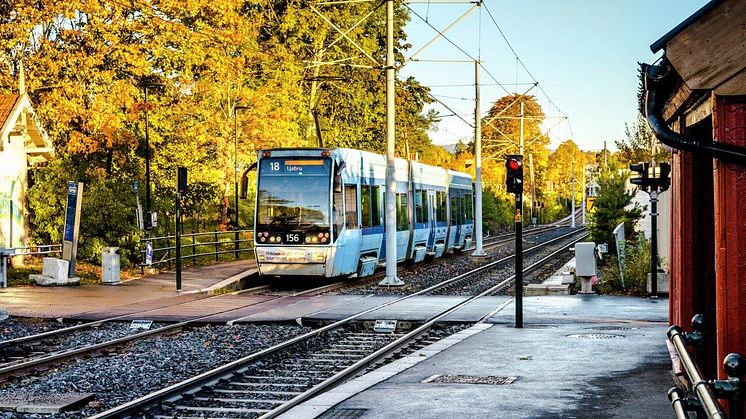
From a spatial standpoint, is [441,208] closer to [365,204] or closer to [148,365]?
[365,204]

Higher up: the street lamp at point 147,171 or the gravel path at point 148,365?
the street lamp at point 147,171

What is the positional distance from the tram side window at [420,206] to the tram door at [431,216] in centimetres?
50

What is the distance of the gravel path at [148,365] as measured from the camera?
12688 millimetres

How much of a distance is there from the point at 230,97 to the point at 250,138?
97.3 inches

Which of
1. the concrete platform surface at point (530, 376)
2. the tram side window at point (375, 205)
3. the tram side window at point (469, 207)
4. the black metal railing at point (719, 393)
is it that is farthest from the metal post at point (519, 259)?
the tram side window at point (469, 207)

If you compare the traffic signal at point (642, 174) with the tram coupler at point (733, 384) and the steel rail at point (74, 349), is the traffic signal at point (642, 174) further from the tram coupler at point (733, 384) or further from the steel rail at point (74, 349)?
the tram coupler at point (733, 384)

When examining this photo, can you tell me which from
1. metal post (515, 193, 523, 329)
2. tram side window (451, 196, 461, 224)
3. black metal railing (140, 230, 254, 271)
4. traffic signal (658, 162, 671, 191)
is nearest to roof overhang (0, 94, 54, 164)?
black metal railing (140, 230, 254, 271)

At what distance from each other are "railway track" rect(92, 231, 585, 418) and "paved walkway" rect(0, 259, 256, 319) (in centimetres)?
600

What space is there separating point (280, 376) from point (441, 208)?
1074 inches

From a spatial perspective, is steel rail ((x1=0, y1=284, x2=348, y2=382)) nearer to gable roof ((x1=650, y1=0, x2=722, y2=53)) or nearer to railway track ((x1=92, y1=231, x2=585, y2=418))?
railway track ((x1=92, y1=231, x2=585, y2=418))

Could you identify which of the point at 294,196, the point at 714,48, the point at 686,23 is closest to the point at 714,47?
the point at 714,48

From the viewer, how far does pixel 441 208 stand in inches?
1608

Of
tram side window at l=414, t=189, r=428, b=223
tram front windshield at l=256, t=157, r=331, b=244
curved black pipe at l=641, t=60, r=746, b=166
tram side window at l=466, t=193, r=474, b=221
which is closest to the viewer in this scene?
curved black pipe at l=641, t=60, r=746, b=166

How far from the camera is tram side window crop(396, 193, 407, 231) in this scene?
33.2m
